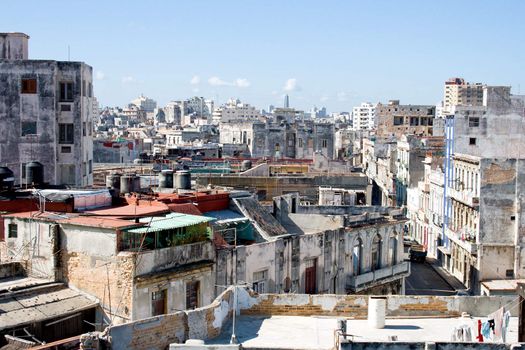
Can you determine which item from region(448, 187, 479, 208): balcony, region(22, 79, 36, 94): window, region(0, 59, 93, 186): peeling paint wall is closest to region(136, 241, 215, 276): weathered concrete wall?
region(0, 59, 93, 186): peeling paint wall

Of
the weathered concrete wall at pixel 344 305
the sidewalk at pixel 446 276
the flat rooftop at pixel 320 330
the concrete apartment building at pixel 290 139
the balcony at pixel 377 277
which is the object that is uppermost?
the concrete apartment building at pixel 290 139

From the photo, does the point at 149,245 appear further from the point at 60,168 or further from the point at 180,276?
the point at 60,168

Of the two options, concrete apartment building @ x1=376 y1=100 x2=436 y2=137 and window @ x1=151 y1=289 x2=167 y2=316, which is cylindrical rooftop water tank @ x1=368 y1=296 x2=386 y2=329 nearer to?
window @ x1=151 y1=289 x2=167 y2=316

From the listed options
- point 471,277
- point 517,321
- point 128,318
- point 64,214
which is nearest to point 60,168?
point 64,214

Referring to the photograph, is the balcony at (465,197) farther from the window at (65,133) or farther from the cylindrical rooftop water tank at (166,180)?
the window at (65,133)

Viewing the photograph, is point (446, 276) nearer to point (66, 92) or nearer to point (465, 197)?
point (465, 197)

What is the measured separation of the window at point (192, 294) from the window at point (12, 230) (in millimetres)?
6186

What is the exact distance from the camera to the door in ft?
124

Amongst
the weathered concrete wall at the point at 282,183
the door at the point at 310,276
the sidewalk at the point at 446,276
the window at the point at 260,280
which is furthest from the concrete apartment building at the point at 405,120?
the window at the point at 260,280

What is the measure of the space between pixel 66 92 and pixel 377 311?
30745 mm

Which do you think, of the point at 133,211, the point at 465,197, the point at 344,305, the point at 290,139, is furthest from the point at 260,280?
the point at 290,139

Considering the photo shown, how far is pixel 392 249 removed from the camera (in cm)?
4556

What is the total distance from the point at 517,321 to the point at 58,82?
3256 cm

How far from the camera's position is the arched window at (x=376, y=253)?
144 feet
